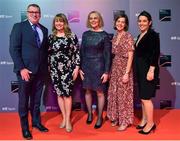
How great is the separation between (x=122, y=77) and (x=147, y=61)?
40 cm

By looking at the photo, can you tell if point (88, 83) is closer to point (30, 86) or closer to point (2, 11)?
point (30, 86)

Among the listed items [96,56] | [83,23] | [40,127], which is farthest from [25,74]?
[83,23]

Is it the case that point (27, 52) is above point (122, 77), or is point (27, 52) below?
above

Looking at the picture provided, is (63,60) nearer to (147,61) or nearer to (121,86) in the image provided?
(121,86)

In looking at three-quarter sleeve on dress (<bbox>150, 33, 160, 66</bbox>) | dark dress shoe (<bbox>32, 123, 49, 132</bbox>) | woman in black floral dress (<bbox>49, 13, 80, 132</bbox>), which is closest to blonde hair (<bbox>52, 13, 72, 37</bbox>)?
woman in black floral dress (<bbox>49, 13, 80, 132</bbox>)

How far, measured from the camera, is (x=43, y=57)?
3852 millimetres

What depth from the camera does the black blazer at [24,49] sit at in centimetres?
358

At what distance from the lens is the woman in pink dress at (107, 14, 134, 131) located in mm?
3904

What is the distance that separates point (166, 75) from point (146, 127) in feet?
4.15

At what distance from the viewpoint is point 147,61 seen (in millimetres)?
3750

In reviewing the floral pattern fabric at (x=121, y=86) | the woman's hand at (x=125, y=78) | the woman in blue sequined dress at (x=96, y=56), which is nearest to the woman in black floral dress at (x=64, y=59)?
the woman in blue sequined dress at (x=96, y=56)

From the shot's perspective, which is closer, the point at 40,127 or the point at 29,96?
the point at 29,96

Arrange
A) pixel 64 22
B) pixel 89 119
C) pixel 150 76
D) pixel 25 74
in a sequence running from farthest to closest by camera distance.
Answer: pixel 89 119
pixel 64 22
pixel 150 76
pixel 25 74

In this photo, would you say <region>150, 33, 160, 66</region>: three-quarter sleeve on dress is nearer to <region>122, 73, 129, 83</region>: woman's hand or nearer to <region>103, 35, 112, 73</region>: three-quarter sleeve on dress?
<region>122, 73, 129, 83</region>: woman's hand
